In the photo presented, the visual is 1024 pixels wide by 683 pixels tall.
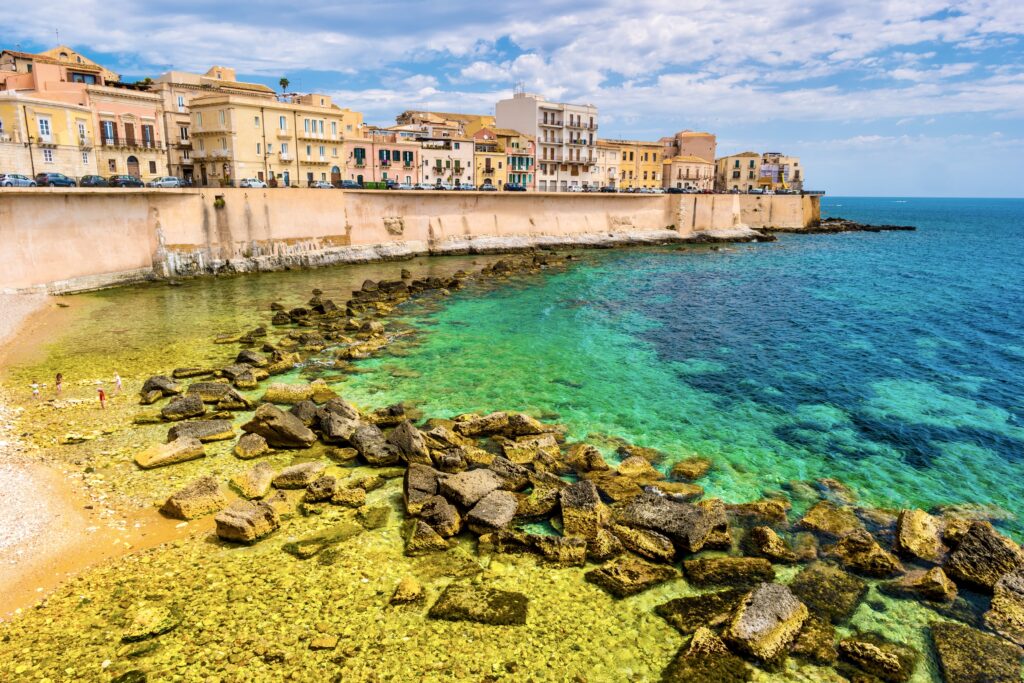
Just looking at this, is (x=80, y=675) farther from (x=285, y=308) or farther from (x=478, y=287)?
(x=478, y=287)

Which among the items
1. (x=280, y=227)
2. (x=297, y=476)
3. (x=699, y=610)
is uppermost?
(x=280, y=227)

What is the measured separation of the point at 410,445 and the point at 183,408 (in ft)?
23.1

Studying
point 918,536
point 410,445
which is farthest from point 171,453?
point 918,536

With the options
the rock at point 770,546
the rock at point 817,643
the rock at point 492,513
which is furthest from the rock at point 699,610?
the rock at point 492,513

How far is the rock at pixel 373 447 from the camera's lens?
48.8 feet

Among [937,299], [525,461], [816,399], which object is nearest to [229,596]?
[525,461]

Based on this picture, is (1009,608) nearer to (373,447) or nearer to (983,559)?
(983,559)

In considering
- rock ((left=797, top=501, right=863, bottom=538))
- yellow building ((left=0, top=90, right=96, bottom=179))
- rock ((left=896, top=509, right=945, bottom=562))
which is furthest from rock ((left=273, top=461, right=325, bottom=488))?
yellow building ((left=0, top=90, right=96, bottom=179))

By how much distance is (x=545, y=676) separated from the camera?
8.57 m

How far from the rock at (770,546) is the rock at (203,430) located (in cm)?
1270

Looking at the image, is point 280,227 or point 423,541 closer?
point 423,541

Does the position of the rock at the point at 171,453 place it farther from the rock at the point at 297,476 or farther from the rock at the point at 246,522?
the rock at the point at 246,522

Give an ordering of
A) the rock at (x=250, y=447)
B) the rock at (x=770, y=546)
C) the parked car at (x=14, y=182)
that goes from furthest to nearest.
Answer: the parked car at (x=14, y=182)
the rock at (x=250, y=447)
the rock at (x=770, y=546)

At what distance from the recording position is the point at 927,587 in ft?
35.2
